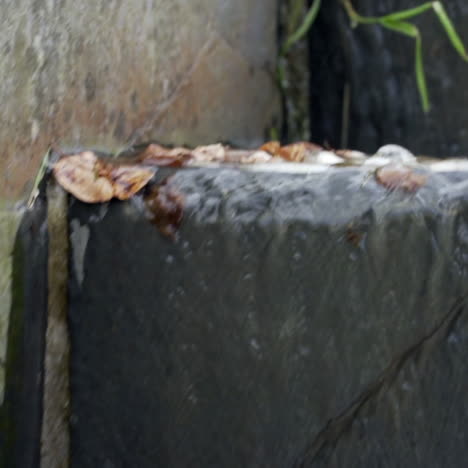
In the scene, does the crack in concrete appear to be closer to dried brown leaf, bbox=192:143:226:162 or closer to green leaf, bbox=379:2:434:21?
dried brown leaf, bbox=192:143:226:162

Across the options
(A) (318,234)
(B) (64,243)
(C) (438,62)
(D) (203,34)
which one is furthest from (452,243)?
(C) (438,62)

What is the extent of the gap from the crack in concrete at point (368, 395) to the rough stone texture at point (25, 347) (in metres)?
0.33

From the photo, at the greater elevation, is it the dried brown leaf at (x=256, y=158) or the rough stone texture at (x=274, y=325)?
the dried brown leaf at (x=256, y=158)

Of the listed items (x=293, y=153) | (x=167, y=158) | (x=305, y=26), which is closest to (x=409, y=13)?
(x=305, y=26)

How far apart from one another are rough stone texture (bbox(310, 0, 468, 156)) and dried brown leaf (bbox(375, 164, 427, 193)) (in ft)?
2.74

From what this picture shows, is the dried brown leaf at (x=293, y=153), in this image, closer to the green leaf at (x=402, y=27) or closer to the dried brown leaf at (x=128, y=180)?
the dried brown leaf at (x=128, y=180)

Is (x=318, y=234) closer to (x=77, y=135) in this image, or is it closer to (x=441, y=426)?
(x=441, y=426)

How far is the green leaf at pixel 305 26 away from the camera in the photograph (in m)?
1.68

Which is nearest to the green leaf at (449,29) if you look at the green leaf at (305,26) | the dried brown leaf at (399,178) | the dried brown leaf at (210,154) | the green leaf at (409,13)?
the green leaf at (409,13)

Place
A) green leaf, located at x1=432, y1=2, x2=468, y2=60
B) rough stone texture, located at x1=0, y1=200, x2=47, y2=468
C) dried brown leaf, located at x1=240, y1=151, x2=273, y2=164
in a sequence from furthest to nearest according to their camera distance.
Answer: green leaf, located at x1=432, y1=2, x2=468, y2=60 < dried brown leaf, located at x1=240, y1=151, x2=273, y2=164 < rough stone texture, located at x1=0, y1=200, x2=47, y2=468

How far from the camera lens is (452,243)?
0.78 m

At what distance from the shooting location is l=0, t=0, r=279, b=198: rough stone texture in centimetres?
90

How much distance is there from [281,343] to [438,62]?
38.4 inches

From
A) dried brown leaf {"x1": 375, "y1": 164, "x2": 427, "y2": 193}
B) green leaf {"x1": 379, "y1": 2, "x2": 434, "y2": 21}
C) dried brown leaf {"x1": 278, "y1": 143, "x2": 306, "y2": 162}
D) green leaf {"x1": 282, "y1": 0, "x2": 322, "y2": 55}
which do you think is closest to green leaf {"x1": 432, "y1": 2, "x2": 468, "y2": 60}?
green leaf {"x1": 379, "y1": 2, "x2": 434, "y2": 21}
